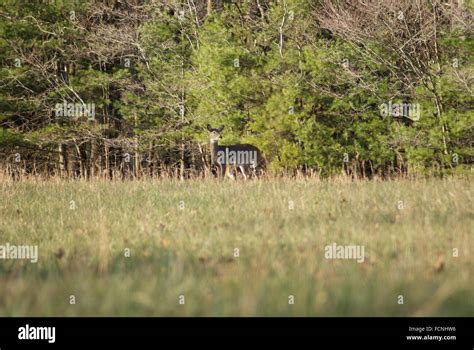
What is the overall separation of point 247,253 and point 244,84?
51.8ft

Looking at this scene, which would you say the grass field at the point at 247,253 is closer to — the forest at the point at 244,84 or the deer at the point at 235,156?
the forest at the point at 244,84

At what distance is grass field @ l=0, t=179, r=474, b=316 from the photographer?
4895 millimetres

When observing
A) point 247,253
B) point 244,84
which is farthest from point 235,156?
point 247,253

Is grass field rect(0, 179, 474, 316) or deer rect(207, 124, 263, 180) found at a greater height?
deer rect(207, 124, 263, 180)

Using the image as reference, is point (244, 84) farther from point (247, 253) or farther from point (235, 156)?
point (247, 253)

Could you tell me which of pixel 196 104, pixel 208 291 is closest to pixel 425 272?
pixel 208 291

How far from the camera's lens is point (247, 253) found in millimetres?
6336

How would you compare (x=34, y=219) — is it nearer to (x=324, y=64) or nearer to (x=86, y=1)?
(x=324, y=64)

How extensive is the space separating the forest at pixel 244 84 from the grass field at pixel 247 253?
570 cm

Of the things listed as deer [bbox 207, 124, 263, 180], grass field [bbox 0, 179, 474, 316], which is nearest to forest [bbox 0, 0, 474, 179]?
deer [bbox 207, 124, 263, 180]

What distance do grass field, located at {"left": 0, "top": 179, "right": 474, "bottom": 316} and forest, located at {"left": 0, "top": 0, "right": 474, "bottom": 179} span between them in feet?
18.7

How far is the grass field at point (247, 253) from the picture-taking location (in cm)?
489

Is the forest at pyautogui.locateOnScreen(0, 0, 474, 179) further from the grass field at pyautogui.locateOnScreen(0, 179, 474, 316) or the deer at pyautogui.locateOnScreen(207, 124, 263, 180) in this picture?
the grass field at pyautogui.locateOnScreen(0, 179, 474, 316)

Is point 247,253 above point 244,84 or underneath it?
underneath
